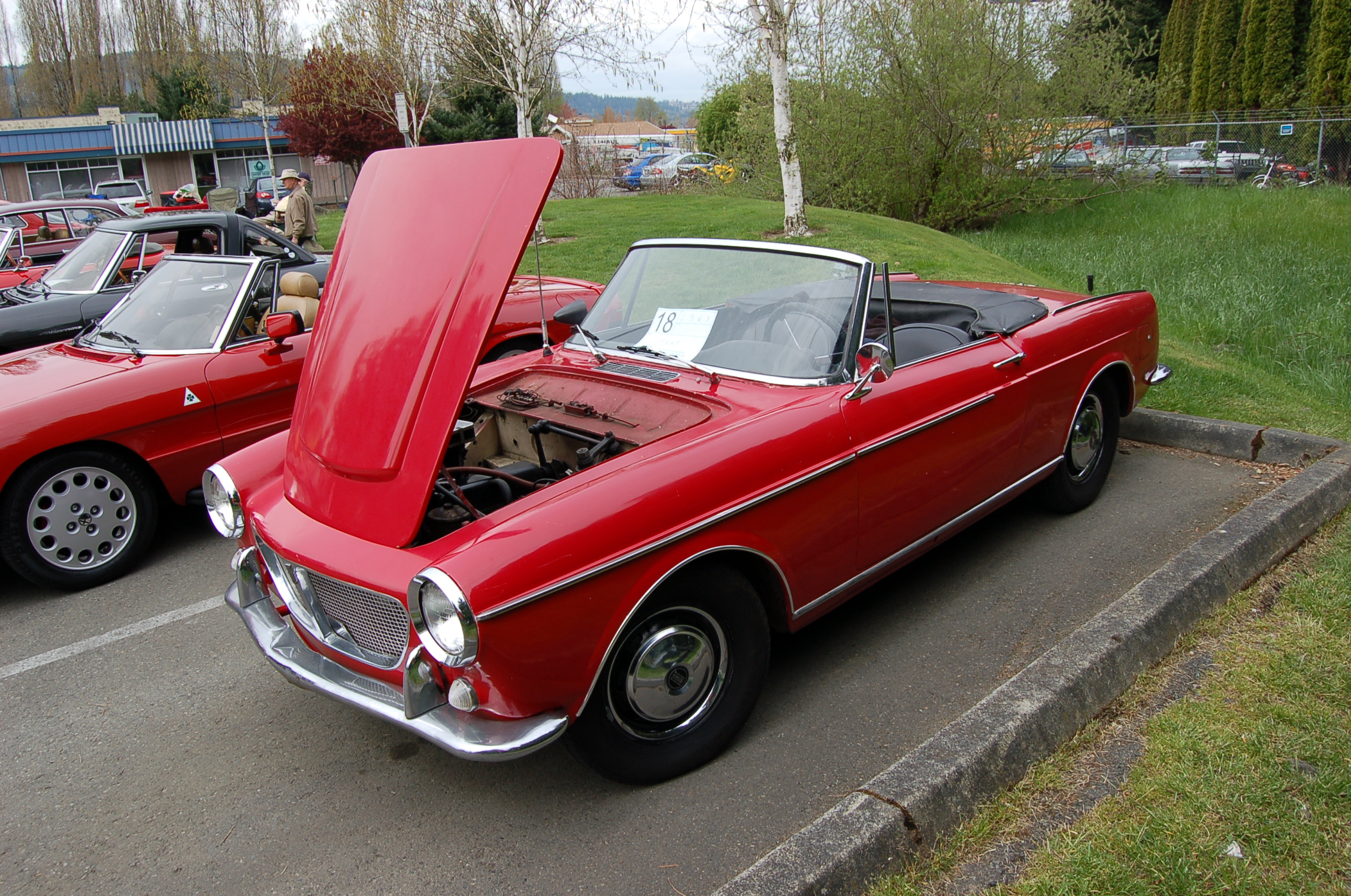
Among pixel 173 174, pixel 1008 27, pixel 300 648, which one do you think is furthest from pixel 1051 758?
pixel 173 174

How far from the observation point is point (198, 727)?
3.46 meters

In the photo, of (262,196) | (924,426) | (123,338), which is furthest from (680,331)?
(262,196)

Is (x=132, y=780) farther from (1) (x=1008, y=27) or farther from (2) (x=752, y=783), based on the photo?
(1) (x=1008, y=27)

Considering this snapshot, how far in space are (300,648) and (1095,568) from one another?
131 inches

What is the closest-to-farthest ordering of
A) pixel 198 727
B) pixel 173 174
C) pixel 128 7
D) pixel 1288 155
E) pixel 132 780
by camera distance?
1. pixel 132 780
2. pixel 198 727
3. pixel 1288 155
4. pixel 173 174
5. pixel 128 7

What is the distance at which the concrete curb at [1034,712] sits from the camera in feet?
7.64

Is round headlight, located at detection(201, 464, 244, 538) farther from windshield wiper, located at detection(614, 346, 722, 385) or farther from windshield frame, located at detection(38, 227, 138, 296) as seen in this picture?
windshield frame, located at detection(38, 227, 138, 296)

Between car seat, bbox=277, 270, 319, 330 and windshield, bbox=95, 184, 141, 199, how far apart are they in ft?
74.3

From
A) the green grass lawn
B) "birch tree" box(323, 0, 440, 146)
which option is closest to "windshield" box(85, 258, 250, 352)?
the green grass lawn

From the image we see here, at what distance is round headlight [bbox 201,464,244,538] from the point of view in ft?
11.3

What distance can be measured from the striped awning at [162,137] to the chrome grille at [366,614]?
44243mm

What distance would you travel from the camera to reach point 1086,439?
4742 millimetres

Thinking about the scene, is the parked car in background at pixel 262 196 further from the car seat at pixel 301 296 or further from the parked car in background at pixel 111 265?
the car seat at pixel 301 296

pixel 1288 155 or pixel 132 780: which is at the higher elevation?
pixel 1288 155
